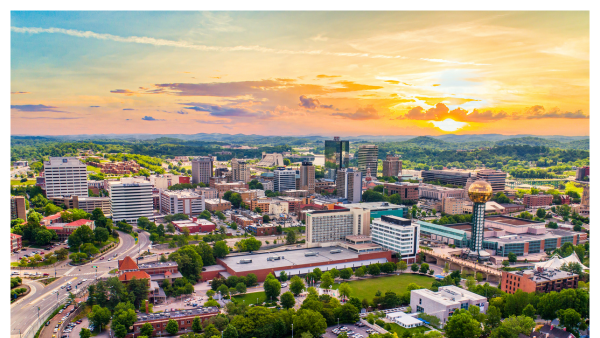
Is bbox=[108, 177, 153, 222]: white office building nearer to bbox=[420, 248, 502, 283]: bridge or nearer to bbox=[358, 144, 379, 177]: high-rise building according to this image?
bbox=[420, 248, 502, 283]: bridge

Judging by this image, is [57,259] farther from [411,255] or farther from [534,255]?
[534,255]

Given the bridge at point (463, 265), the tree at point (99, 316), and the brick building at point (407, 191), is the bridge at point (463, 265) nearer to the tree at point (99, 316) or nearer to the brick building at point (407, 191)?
the tree at point (99, 316)

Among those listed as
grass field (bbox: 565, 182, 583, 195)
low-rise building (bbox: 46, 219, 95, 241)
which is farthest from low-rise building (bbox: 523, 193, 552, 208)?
low-rise building (bbox: 46, 219, 95, 241)

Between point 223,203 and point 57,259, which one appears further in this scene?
point 223,203

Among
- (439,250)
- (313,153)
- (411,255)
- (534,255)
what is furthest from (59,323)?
(313,153)

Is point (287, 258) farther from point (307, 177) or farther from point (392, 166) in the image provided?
point (392, 166)

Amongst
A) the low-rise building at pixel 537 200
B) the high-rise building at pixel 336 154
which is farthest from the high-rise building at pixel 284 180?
the low-rise building at pixel 537 200

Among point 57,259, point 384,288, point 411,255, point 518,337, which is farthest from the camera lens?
point 411,255

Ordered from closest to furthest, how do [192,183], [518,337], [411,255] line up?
[518,337] < [411,255] < [192,183]
